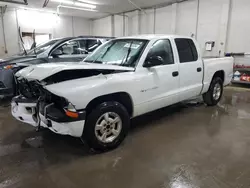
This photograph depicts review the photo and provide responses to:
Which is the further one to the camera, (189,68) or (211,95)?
(211,95)

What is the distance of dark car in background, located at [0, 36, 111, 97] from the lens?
16.6 ft

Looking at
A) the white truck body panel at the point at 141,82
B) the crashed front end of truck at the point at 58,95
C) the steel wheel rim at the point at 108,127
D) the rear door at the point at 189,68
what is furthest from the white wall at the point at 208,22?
the steel wheel rim at the point at 108,127

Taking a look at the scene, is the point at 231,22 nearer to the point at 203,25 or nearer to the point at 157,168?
the point at 203,25

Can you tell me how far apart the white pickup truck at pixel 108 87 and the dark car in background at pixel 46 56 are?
2303 millimetres

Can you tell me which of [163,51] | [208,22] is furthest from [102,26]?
[163,51]

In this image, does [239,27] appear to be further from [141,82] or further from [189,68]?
[141,82]

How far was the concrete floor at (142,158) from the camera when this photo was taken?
228cm

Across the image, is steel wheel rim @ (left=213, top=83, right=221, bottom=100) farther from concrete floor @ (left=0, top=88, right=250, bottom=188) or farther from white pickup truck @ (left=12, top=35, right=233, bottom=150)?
white pickup truck @ (left=12, top=35, right=233, bottom=150)

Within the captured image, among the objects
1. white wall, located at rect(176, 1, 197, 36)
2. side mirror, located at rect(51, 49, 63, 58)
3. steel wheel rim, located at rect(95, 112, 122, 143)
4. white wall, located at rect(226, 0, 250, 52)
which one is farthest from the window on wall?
white wall, located at rect(176, 1, 197, 36)

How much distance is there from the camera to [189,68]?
3.98 m

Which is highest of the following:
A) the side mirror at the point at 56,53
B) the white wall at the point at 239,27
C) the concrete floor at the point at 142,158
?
the white wall at the point at 239,27

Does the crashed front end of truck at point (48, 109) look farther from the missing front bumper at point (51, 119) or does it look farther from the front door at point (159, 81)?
the front door at point (159, 81)

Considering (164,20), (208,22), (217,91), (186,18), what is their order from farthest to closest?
(164,20), (186,18), (208,22), (217,91)

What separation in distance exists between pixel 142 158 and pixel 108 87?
1.08 m
